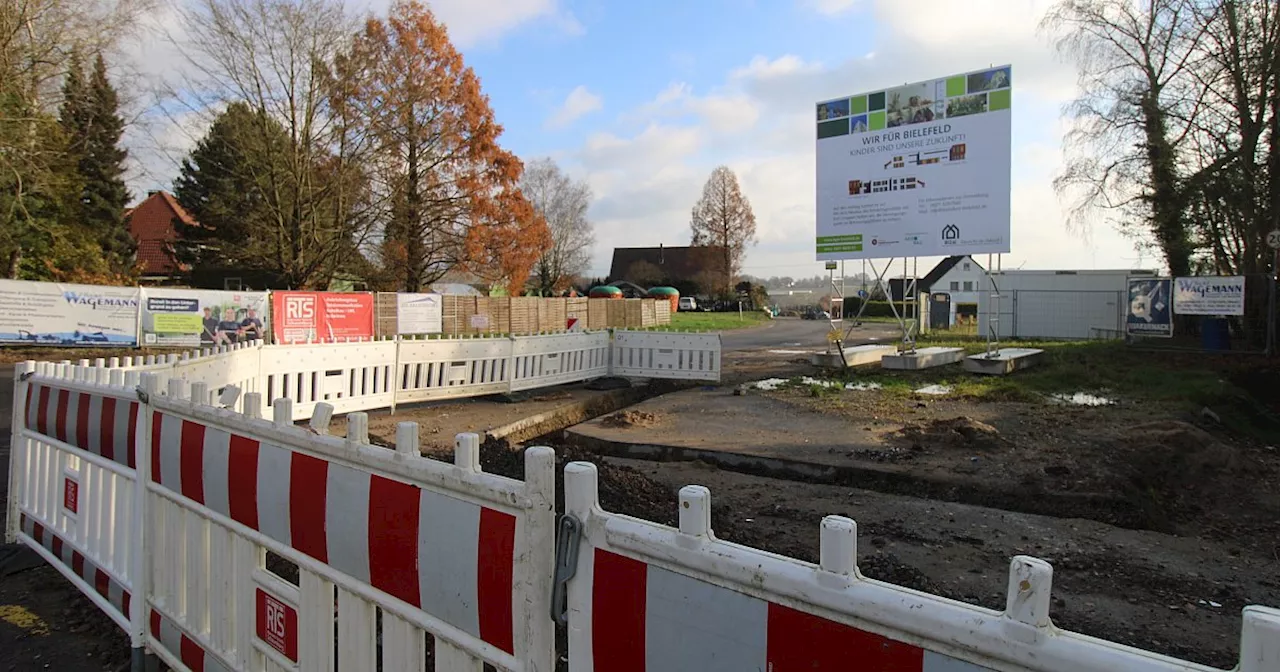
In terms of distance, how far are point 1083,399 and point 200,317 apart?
71.1ft

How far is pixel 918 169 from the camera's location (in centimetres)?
1636

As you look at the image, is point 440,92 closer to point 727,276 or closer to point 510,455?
point 510,455

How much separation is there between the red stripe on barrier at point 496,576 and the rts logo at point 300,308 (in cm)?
2179

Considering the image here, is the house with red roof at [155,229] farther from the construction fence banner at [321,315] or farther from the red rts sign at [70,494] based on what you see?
the red rts sign at [70,494]

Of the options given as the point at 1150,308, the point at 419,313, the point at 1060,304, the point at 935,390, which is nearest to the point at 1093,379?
the point at 935,390

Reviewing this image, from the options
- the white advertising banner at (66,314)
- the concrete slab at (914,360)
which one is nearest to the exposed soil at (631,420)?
the concrete slab at (914,360)

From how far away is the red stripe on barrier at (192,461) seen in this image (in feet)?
10.9

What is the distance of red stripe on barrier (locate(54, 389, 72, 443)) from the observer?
4484 millimetres

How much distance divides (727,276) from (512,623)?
74.7 meters

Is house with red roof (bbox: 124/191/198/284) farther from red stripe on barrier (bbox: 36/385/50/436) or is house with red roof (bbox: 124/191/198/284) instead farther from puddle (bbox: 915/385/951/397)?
red stripe on barrier (bbox: 36/385/50/436)

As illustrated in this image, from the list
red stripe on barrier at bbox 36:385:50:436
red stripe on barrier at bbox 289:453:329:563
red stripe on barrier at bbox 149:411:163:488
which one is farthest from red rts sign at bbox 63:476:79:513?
red stripe on barrier at bbox 289:453:329:563

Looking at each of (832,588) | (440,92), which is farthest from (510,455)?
(440,92)

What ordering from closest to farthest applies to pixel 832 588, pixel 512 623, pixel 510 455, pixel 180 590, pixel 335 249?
pixel 832 588 → pixel 512 623 → pixel 180 590 → pixel 510 455 → pixel 335 249

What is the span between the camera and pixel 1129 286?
23.2 meters
